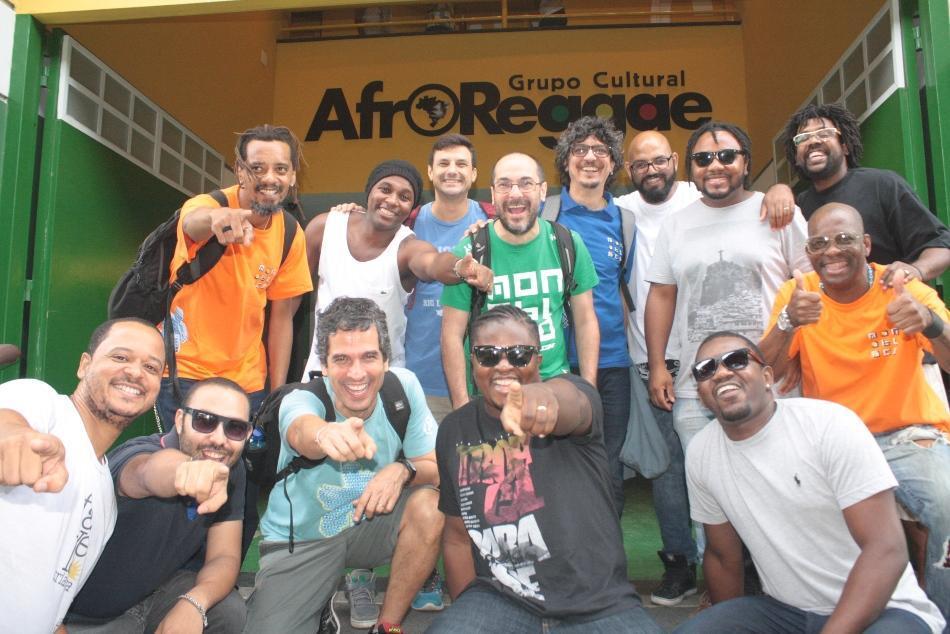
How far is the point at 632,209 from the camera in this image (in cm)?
438

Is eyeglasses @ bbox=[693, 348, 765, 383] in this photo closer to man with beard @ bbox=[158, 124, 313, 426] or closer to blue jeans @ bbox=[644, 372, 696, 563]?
blue jeans @ bbox=[644, 372, 696, 563]

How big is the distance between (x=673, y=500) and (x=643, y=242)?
1395 millimetres

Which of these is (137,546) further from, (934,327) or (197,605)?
(934,327)

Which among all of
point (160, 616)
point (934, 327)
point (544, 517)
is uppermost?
point (934, 327)

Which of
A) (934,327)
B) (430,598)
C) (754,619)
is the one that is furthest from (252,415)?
(934,327)


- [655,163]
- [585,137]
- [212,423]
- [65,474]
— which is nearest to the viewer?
[65,474]

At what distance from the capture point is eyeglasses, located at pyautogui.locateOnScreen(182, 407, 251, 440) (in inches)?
111

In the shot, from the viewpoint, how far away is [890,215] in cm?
361

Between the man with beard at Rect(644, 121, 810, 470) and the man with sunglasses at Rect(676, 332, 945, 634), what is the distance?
695mm

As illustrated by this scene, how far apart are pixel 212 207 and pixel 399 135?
6465mm

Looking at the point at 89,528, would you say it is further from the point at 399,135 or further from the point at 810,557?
the point at 399,135

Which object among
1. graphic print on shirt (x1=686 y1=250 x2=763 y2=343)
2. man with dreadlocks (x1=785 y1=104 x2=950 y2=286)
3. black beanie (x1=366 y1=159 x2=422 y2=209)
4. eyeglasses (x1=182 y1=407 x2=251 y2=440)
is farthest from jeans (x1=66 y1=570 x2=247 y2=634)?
man with dreadlocks (x1=785 y1=104 x2=950 y2=286)

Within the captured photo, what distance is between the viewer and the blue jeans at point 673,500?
12.2 feet

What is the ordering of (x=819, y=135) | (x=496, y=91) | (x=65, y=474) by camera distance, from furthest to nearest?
(x=496, y=91)
(x=819, y=135)
(x=65, y=474)
